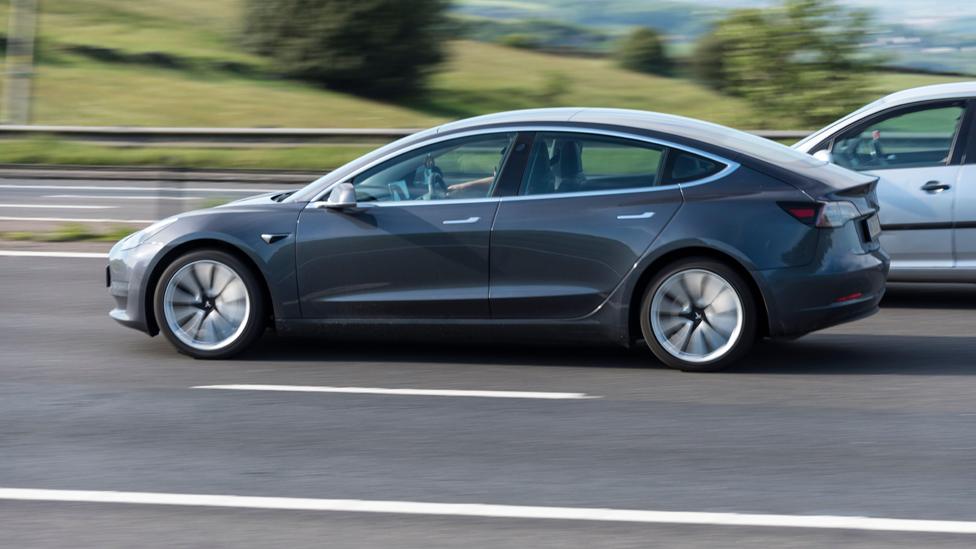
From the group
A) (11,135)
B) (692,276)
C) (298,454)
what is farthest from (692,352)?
(11,135)

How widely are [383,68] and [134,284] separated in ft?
95.2

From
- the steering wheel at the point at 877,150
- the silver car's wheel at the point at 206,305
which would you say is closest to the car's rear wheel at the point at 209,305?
the silver car's wheel at the point at 206,305

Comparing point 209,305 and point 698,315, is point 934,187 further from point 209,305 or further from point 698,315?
point 209,305

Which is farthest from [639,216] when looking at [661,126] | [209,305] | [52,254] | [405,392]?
[52,254]

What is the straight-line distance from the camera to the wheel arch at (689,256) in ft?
23.8

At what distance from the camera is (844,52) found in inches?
984

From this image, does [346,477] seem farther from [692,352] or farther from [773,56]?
[773,56]

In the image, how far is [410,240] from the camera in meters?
7.46

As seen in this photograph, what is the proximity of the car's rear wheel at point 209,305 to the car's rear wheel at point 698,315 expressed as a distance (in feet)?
7.34

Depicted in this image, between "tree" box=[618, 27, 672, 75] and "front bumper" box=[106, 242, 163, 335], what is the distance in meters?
39.9

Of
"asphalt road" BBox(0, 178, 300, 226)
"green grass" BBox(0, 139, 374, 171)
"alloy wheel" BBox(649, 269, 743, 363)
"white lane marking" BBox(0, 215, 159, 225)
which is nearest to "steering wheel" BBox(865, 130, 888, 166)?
"alloy wheel" BBox(649, 269, 743, 363)

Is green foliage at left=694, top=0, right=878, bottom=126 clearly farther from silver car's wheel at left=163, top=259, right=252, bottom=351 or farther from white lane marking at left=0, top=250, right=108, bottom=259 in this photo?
silver car's wheel at left=163, top=259, right=252, bottom=351

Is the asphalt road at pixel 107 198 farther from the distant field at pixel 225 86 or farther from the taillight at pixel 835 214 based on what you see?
the taillight at pixel 835 214

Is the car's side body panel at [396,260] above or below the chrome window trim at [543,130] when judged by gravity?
below
